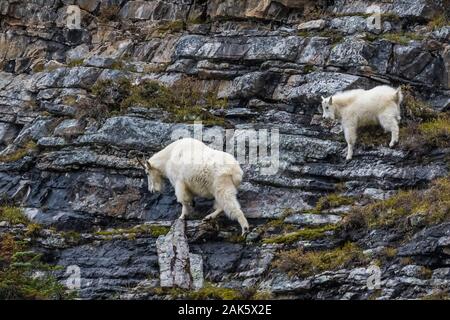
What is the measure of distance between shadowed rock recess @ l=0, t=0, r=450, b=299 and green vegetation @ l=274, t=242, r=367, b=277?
43 mm

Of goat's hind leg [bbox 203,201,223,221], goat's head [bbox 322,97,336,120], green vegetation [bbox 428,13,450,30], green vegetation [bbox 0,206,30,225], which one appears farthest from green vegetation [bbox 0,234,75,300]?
green vegetation [bbox 428,13,450,30]

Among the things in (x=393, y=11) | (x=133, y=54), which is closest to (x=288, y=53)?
(x=393, y=11)

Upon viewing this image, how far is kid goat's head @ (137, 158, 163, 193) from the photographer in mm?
24547

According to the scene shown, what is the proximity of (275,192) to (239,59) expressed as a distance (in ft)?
20.1

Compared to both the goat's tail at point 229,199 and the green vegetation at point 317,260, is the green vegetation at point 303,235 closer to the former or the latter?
the green vegetation at point 317,260

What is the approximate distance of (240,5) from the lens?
3094cm

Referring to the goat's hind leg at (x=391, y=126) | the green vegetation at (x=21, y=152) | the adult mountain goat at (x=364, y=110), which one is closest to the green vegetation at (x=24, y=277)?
the green vegetation at (x=21, y=152)

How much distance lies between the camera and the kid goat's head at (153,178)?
80.5 feet

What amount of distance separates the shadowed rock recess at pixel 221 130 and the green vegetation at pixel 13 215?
250 millimetres

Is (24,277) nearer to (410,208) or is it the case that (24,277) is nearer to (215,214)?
(215,214)

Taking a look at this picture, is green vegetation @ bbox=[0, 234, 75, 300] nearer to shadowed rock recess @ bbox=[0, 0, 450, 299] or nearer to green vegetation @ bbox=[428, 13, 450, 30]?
shadowed rock recess @ bbox=[0, 0, 450, 299]

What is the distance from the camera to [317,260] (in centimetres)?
2061

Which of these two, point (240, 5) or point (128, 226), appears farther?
point (240, 5)
